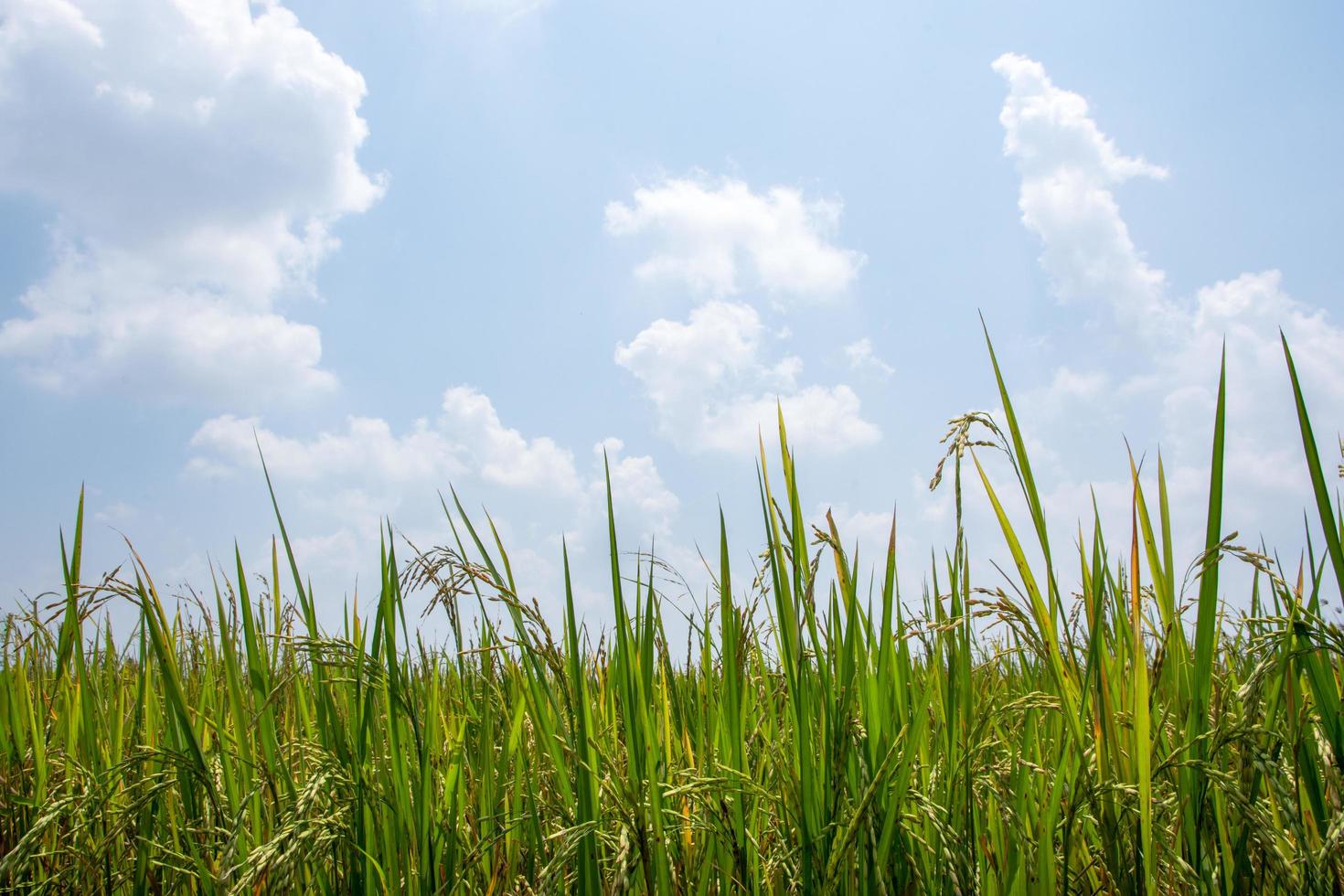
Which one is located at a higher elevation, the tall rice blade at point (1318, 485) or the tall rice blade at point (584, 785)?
the tall rice blade at point (1318, 485)

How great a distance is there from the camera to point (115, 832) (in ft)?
6.38

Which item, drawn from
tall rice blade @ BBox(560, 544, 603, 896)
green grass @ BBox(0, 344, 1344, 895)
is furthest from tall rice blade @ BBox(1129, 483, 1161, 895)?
tall rice blade @ BBox(560, 544, 603, 896)

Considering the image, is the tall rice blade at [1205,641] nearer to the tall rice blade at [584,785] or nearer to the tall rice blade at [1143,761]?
the tall rice blade at [1143,761]

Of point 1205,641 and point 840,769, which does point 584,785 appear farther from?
point 1205,641

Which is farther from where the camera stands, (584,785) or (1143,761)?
(584,785)

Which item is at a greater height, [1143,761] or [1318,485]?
[1318,485]

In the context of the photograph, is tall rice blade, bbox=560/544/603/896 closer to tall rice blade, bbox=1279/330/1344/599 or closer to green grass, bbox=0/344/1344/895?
green grass, bbox=0/344/1344/895

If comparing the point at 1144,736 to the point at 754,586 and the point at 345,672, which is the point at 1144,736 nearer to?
the point at 754,586

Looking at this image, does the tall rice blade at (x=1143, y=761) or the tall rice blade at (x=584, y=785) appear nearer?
the tall rice blade at (x=1143, y=761)

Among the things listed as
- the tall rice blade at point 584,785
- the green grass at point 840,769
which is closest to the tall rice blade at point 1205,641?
the green grass at point 840,769

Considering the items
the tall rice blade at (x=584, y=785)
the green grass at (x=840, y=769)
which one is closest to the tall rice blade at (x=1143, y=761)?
the green grass at (x=840, y=769)

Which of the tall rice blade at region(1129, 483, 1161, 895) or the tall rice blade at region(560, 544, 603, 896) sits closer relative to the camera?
the tall rice blade at region(1129, 483, 1161, 895)

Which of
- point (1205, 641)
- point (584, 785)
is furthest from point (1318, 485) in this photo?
point (584, 785)

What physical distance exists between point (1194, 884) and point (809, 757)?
74 centimetres
